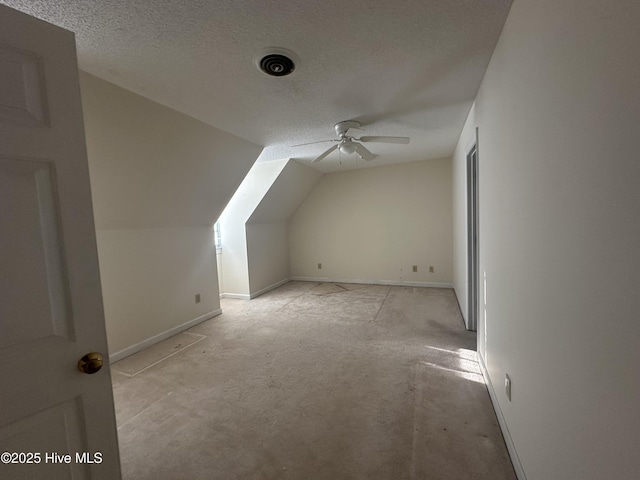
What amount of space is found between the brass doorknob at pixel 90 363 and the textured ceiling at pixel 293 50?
1460mm

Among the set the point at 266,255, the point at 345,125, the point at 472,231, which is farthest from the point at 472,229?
the point at 266,255

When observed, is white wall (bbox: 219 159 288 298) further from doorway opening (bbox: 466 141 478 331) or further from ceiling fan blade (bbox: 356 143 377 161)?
doorway opening (bbox: 466 141 478 331)

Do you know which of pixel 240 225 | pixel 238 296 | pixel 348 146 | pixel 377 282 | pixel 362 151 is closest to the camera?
pixel 348 146

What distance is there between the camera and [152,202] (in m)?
2.74

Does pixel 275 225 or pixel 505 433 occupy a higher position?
pixel 275 225

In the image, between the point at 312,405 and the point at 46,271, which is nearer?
the point at 46,271

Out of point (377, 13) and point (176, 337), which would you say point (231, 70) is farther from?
point (176, 337)

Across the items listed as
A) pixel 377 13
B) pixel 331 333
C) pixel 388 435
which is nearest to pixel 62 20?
pixel 377 13

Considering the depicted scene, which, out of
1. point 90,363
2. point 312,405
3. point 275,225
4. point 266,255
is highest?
point 275,225

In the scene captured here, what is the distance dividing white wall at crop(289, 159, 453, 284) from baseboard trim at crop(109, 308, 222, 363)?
248cm

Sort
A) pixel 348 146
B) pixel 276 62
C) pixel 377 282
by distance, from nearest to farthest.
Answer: pixel 276 62, pixel 348 146, pixel 377 282

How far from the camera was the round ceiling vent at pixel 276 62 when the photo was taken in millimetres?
1553

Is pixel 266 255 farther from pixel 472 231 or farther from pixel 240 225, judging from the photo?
pixel 472 231

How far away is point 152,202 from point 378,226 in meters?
3.80
